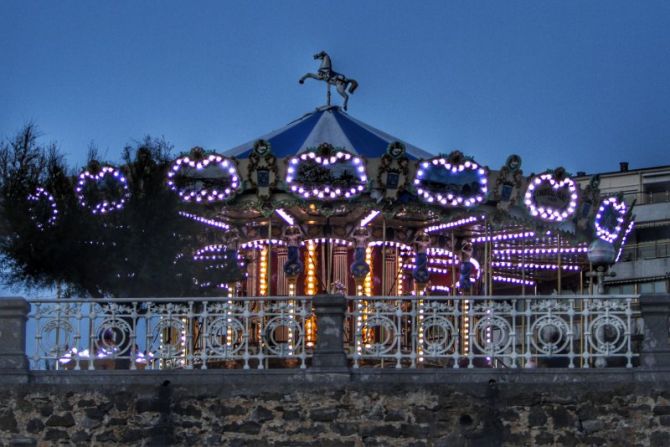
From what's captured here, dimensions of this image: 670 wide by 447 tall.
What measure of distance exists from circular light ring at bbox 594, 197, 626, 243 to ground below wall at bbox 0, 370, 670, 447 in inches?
311

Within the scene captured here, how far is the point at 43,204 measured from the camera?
2036 centimetres

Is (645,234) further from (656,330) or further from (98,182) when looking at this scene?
(656,330)

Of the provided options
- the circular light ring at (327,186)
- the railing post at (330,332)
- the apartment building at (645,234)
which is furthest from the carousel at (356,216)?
the apartment building at (645,234)

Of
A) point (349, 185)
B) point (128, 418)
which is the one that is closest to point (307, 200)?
point (349, 185)

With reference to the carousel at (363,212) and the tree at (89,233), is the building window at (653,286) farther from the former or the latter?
the tree at (89,233)

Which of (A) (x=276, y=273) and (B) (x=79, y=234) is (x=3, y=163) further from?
(A) (x=276, y=273)

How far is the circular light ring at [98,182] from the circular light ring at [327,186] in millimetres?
2728

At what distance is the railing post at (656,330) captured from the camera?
14852mm

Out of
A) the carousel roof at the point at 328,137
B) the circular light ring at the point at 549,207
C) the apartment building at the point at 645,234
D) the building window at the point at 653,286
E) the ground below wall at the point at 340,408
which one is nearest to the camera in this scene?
the ground below wall at the point at 340,408

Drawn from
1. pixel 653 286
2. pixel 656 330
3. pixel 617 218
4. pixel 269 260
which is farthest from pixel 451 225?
pixel 653 286

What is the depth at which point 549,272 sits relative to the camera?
28.7 meters

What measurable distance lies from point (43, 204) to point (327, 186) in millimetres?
4462

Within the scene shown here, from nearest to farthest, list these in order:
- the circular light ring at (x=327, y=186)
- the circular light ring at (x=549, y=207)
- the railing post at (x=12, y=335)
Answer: the railing post at (x=12, y=335) → the circular light ring at (x=327, y=186) → the circular light ring at (x=549, y=207)

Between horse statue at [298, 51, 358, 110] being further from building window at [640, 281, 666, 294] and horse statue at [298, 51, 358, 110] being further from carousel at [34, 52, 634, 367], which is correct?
building window at [640, 281, 666, 294]
